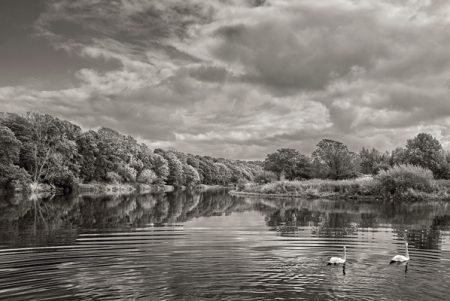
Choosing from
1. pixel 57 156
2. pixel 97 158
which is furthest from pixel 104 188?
pixel 57 156

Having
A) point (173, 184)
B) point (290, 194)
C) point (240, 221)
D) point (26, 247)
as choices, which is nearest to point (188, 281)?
point (26, 247)

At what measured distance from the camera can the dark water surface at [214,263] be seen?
12969mm

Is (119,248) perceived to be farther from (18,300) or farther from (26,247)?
(18,300)

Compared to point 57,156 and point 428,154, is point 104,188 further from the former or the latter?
point 428,154

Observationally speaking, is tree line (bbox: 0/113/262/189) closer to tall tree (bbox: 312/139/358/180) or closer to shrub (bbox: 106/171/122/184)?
shrub (bbox: 106/171/122/184)

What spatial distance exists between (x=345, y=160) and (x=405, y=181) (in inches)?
988

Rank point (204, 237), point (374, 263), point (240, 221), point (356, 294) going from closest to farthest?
point (356, 294), point (374, 263), point (204, 237), point (240, 221)

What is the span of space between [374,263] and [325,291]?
5.75m

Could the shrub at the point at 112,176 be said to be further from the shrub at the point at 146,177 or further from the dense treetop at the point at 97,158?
the shrub at the point at 146,177

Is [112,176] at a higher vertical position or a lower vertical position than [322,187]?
higher

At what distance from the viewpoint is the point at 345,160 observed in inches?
3612

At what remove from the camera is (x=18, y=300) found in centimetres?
1191

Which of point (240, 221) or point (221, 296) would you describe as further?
point (240, 221)

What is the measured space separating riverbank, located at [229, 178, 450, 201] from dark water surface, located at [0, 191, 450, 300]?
1502 inches
